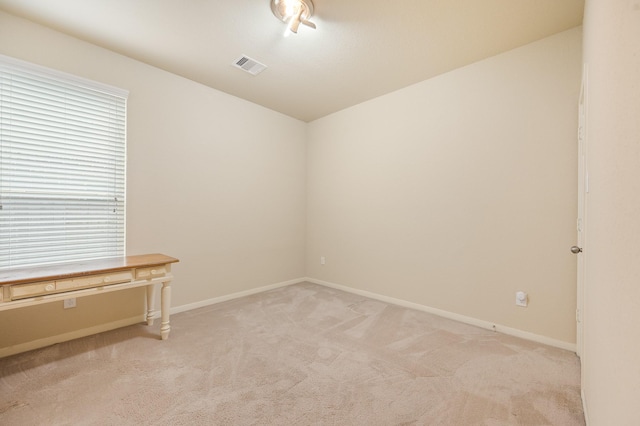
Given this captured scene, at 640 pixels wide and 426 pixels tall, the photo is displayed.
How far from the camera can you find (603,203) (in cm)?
108

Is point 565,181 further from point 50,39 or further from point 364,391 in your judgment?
point 50,39

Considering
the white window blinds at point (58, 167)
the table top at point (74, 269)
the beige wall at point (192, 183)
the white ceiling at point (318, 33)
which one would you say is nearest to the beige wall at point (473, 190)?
the white ceiling at point (318, 33)

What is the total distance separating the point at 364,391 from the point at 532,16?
3064 mm

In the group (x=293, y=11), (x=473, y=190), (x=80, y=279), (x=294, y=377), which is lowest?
(x=294, y=377)

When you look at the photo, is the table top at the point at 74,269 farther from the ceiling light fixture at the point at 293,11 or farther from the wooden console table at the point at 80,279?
the ceiling light fixture at the point at 293,11

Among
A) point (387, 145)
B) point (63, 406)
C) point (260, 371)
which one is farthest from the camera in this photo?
point (387, 145)

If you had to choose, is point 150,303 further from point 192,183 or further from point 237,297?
point 192,183

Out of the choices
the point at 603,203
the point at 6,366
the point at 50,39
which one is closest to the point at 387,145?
the point at 603,203

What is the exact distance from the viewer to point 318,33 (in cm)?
236

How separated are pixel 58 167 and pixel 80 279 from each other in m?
1.12

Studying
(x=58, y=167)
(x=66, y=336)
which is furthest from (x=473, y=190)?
(x=66, y=336)

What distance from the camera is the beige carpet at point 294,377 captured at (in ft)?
5.09

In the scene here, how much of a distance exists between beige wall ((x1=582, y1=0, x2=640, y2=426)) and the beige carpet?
2.44ft

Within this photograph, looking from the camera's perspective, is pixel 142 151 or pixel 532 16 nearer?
pixel 532 16
